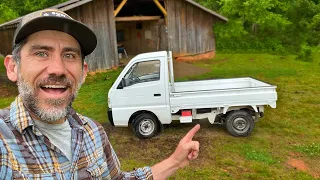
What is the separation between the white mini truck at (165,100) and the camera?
760 cm

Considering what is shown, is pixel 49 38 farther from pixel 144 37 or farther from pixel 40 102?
pixel 144 37

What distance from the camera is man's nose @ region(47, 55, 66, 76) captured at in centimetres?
182

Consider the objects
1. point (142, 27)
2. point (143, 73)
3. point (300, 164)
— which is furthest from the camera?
point (142, 27)

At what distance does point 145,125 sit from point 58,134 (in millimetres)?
6140

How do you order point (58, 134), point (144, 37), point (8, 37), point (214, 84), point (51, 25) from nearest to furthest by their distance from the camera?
point (51, 25), point (58, 134), point (214, 84), point (8, 37), point (144, 37)

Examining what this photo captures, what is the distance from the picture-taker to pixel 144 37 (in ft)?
77.0

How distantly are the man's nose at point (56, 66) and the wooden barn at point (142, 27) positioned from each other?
13.1 m

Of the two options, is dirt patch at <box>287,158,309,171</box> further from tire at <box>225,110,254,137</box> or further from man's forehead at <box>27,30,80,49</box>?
man's forehead at <box>27,30,80,49</box>

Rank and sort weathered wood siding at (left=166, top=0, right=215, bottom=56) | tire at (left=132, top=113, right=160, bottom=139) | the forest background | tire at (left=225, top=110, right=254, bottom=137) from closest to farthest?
1. tire at (left=225, top=110, right=254, bottom=137)
2. tire at (left=132, top=113, right=160, bottom=139)
3. weathered wood siding at (left=166, top=0, right=215, bottom=56)
4. the forest background

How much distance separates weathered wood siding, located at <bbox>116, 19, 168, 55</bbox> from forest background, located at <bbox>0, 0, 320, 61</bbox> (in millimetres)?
3936

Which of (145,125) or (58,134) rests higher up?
(58,134)

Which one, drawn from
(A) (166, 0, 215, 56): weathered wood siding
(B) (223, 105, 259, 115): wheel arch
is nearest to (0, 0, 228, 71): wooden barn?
(A) (166, 0, 215, 56): weathered wood siding

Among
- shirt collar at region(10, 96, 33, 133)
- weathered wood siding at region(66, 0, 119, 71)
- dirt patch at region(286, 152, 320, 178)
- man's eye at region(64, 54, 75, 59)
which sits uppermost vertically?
weathered wood siding at region(66, 0, 119, 71)

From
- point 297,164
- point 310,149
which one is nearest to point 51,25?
point 297,164
